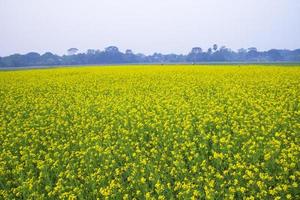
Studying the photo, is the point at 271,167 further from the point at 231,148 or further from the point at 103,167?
the point at 103,167

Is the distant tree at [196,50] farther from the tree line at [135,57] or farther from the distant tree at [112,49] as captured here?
the distant tree at [112,49]

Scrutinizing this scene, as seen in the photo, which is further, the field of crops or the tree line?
the tree line

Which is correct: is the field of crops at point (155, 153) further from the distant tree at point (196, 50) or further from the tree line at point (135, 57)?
the distant tree at point (196, 50)

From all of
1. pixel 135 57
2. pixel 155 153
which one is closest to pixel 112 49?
pixel 135 57

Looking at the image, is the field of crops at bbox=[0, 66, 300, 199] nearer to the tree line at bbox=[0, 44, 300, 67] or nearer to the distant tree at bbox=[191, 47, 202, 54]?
the tree line at bbox=[0, 44, 300, 67]

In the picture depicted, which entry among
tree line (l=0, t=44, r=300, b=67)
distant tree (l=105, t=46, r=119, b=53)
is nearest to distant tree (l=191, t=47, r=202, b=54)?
tree line (l=0, t=44, r=300, b=67)

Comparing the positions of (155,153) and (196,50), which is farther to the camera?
(196,50)

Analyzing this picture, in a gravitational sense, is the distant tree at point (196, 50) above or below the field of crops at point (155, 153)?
below

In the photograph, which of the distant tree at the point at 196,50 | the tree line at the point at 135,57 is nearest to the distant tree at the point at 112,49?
the tree line at the point at 135,57

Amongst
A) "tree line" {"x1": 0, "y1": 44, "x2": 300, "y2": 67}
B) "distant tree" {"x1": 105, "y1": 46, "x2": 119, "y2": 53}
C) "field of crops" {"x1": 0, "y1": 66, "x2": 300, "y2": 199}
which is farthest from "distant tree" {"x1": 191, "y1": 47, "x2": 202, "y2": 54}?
"field of crops" {"x1": 0, "y1": 66, "x2": 300, "y2": 199}

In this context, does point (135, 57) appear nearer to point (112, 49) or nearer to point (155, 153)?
point (112, 49)

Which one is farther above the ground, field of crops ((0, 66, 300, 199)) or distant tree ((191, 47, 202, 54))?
field of crops ((0, 66, 300, 199))

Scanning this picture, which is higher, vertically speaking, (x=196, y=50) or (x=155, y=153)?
(x=155, y=153)

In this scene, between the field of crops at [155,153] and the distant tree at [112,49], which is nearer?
the field of crops at [155,153]
